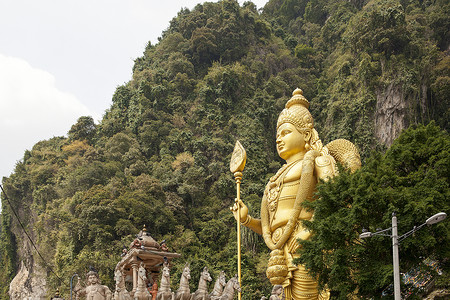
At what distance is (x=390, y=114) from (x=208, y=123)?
11307 mm

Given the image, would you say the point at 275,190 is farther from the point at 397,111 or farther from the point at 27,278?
the point at 27,278

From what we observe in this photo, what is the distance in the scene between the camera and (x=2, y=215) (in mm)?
40188

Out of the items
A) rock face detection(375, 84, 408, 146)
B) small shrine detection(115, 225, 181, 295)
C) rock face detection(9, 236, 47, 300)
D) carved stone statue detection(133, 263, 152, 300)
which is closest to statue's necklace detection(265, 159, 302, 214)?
small shrine detection(115, 225, 181, 295)

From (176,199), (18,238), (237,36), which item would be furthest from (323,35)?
(18,238)

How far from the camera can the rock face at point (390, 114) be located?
27.9 m

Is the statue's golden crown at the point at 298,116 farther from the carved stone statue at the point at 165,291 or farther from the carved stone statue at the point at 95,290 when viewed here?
the carved stone statue at the point at 95,290

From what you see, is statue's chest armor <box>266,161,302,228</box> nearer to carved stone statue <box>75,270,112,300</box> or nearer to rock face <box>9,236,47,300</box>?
carved stone statue <box>75,270,112,300</box>

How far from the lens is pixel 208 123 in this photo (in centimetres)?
3484

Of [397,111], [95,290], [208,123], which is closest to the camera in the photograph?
[95,290]

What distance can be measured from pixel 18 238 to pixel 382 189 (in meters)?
33.1

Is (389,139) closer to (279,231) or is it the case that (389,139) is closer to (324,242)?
(279,231)

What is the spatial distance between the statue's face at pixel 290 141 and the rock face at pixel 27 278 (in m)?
20.5

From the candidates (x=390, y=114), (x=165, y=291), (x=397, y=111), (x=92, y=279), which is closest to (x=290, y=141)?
(x=165, y=291)

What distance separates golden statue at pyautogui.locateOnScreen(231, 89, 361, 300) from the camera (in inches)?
516
